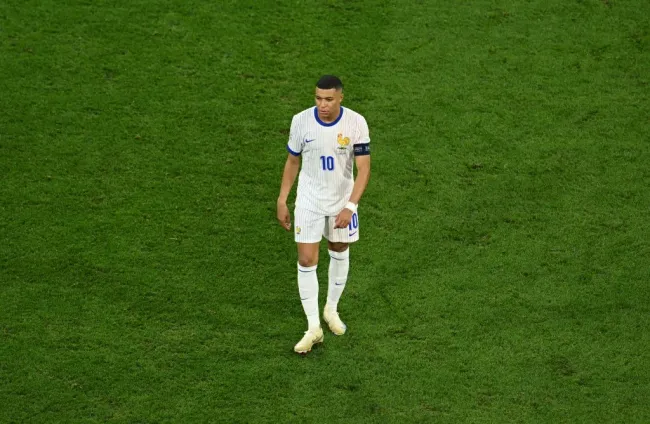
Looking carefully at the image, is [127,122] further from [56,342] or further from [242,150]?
[56,342]

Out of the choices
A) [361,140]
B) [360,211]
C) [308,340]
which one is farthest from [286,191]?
[360,211]

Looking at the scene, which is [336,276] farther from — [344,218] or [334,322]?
[344,218]

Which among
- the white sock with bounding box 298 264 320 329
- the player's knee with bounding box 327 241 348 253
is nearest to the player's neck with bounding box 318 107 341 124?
the player's knee with bounding box 327 241 348 253

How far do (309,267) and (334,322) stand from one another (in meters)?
0.56

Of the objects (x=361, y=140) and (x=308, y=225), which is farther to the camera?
(x=308, y=225)

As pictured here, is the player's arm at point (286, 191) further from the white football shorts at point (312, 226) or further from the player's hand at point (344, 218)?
the player's hand at point (344, 218)

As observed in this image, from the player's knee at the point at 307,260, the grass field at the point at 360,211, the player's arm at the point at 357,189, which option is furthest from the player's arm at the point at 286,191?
the grass field at the point at 360,211

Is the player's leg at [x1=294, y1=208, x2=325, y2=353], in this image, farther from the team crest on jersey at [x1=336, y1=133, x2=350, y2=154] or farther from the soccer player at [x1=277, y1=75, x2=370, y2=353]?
the team crest on jersey at [x1=336, y1=133, x2=350, y2=154]

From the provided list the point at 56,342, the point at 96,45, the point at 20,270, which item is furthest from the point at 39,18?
the point at 56,342

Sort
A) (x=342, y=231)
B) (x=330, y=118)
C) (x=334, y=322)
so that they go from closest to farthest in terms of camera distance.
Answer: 1. (x=330, y=118)
2. (x=342, y=231)
3. (x=334, y=322)

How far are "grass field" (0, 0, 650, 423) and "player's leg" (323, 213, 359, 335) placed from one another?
0.47 feet

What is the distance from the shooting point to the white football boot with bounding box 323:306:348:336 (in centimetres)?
729

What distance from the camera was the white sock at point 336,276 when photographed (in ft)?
23.6

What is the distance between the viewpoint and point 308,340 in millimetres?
7055
